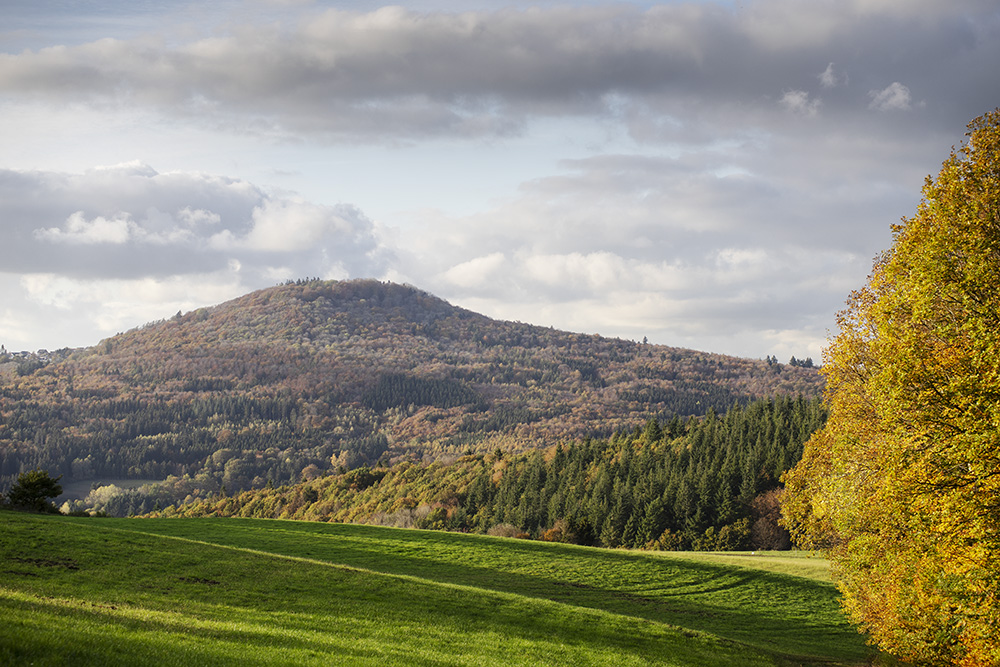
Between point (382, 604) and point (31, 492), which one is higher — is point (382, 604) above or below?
below

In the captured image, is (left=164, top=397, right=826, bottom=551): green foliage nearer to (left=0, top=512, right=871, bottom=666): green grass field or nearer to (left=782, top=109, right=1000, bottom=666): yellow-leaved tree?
(left=0, top=512, right=871, bottom=666): green grass field

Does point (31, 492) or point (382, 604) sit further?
point (31, 492)

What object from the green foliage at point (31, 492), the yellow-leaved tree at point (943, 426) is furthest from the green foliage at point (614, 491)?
the yellow-leaved tree at point (943, 426)

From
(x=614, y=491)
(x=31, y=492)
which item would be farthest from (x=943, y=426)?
(x=614, y=491)

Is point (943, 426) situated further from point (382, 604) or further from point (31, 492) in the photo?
point (31, 492)

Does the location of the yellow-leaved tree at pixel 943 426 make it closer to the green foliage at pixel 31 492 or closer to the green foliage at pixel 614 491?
the green foliage at pixel 31 492

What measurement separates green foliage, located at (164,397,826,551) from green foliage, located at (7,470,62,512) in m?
54.0

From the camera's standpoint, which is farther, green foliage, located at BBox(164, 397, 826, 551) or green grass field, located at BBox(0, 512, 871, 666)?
green foliage, located at BBox(164, 397, 826, 551)

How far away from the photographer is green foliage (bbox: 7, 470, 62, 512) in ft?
164

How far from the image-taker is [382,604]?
31.9 metres

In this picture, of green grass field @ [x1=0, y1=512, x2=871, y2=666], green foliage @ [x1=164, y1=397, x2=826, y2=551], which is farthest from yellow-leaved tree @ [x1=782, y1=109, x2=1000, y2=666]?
green foliage @ [x1=164, y1=397, x2=826, y2=551]

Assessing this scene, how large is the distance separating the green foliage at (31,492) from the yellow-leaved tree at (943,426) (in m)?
53.9

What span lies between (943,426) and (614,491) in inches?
4742

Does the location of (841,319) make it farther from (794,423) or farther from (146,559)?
(794,423)
